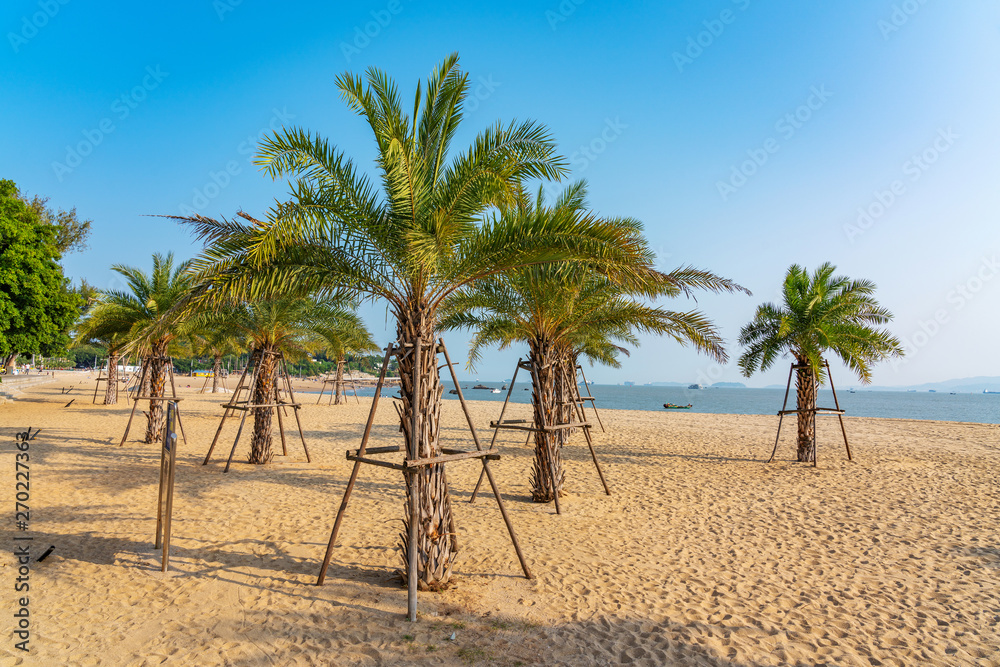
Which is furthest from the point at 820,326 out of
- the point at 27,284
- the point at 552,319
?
A: the point at 27,284

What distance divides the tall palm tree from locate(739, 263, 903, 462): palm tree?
9.85 m

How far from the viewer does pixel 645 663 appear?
4156 millimetres

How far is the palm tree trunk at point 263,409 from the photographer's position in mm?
12383

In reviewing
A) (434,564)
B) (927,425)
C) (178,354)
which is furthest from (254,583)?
(927,425)

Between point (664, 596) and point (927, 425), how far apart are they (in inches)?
1106

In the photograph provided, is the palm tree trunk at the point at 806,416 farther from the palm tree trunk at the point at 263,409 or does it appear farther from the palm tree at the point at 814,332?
the palm tree trunk at the point at 263,409

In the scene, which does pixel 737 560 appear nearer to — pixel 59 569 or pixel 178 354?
pixel 59 569

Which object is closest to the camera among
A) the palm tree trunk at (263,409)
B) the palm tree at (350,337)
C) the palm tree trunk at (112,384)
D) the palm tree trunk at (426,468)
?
the palm tree trunk at (426,468)

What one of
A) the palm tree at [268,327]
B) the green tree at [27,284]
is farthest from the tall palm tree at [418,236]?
the green tree at [27,284]

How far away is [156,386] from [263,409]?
4441mm

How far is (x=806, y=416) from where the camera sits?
1363 centimetres

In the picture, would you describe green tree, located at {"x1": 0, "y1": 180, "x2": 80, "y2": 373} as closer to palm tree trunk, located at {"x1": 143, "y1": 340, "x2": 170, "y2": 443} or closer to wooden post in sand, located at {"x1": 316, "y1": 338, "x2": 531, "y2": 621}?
palm tree trunk, located at {"x1": 143, "y1": 340, "x2": 170, "y2": 443}

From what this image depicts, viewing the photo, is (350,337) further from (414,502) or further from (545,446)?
(414,502)

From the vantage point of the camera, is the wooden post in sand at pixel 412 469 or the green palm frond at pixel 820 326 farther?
the green palm frond at pixel 820 326
